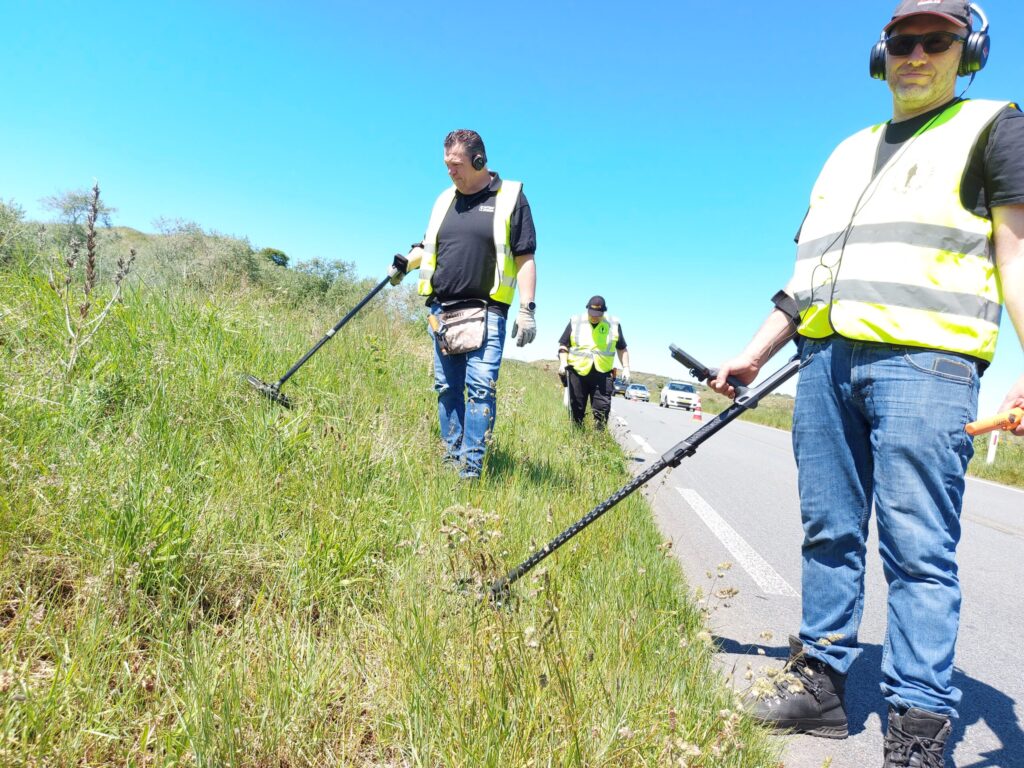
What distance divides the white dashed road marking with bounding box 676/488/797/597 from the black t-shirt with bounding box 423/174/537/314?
2.37 metres

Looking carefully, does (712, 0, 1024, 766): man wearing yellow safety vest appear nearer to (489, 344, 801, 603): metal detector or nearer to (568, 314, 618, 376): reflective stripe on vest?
(489, 344, 801, 603): metal detector

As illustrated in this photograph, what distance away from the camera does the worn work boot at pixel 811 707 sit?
1.84 metres

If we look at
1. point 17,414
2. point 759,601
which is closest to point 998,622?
point 759,601

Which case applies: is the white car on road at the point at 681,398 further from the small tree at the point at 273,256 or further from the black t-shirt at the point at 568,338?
the black t-shirt at the point at 568,338

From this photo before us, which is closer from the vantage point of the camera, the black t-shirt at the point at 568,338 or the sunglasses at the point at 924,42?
the sunglasses at the point at 924,42

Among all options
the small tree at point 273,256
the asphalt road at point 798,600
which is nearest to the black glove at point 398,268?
the asphalt road at point 798,600

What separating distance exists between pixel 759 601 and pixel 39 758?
306cm

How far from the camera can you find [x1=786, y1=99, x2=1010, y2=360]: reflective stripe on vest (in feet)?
5.14

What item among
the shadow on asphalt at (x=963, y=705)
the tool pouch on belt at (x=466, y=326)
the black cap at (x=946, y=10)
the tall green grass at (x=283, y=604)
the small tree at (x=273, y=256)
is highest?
the small tree at (x=273, y=256)

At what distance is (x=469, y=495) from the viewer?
9.73 feet

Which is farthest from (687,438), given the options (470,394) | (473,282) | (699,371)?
(473,282)

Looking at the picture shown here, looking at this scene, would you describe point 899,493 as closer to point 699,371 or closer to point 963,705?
point 699,371

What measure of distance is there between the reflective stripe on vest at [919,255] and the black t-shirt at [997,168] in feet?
0.07

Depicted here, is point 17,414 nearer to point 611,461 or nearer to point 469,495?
point 469,495
